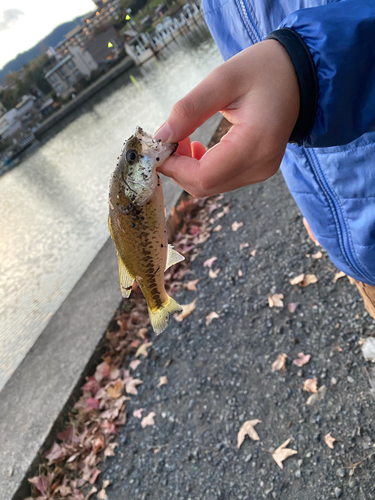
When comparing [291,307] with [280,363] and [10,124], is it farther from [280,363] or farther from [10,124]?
[10,124]

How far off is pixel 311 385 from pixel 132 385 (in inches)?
84.9

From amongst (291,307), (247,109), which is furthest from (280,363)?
(247,109)

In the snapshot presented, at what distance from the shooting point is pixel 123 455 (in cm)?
350

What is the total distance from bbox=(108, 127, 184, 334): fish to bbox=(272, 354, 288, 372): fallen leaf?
173 centimetres

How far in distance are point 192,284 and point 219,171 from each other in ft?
12.0

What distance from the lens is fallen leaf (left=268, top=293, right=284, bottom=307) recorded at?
3.81m

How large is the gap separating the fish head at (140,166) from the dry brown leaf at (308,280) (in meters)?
2.70

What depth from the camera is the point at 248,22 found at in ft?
5.54

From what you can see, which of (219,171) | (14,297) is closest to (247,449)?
(219,171)

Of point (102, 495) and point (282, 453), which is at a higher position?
point (102, 495)

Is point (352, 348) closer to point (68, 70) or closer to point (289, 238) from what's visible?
point (289, 238)

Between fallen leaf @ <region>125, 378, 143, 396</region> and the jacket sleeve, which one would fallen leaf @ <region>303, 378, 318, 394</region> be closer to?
fallen leaf @ <region>125, 378, 143, 396</region>

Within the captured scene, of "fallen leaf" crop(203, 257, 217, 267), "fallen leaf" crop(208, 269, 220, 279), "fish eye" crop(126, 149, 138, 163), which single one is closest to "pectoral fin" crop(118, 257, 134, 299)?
"fish eye" crop(126, 149, 138, 163)

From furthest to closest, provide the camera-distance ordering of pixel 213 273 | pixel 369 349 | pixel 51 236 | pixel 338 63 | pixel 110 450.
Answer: pixel 51 236
pixel 213 273
pixel 110 450
pixel 369 349
pixel 338 63
